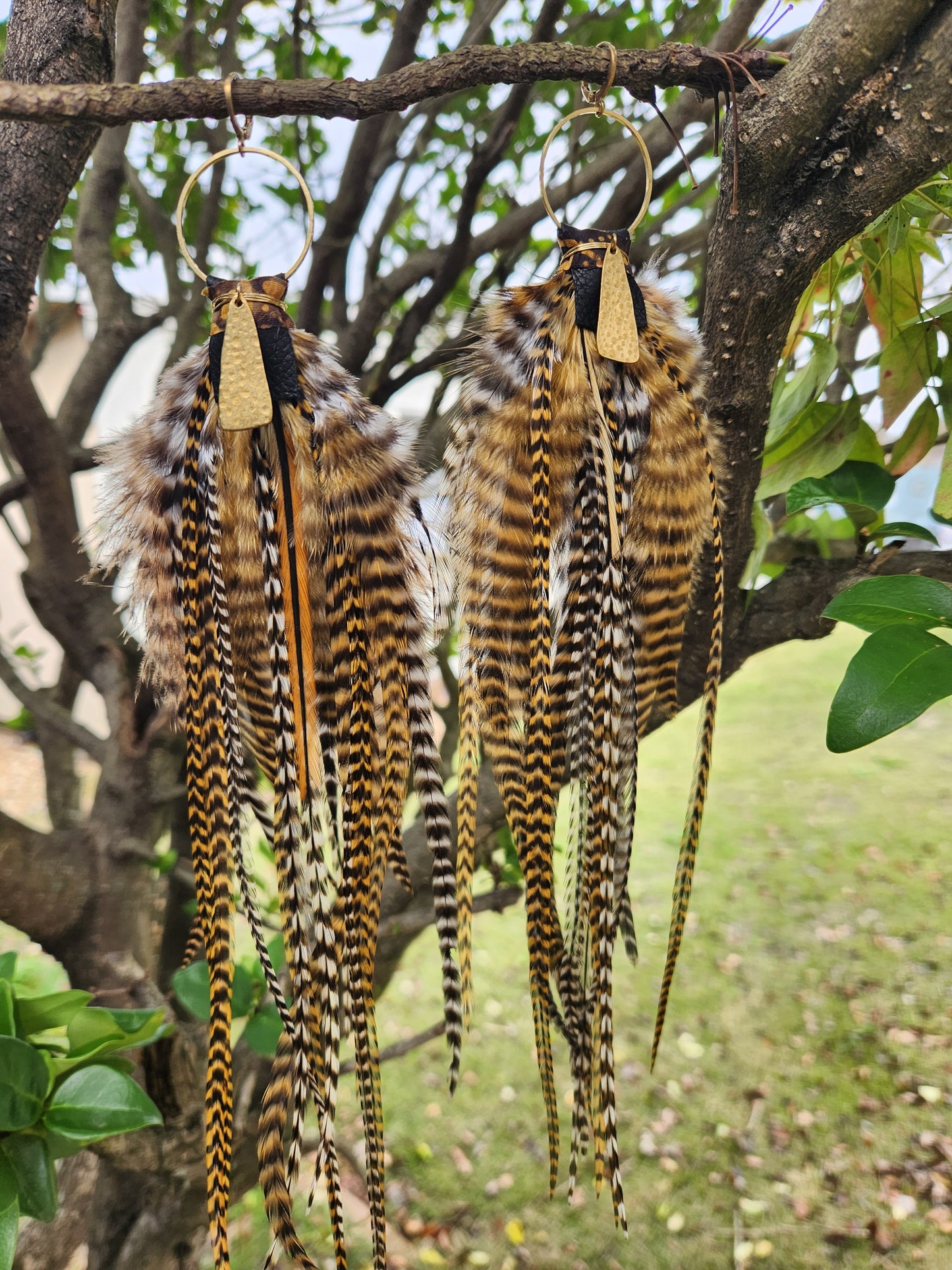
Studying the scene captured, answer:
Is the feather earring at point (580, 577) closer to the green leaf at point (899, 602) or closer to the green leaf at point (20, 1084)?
the green leaf at point (899, 602)

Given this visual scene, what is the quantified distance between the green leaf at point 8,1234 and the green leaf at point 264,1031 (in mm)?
265

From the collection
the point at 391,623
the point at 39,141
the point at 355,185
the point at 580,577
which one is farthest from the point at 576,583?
the point at 355,185

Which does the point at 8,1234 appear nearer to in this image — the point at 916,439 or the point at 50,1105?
the point at 50,1105

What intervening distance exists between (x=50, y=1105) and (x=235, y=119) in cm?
69

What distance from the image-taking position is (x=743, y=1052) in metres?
1.60

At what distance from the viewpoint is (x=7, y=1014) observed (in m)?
0.67

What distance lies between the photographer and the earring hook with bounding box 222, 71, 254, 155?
454 millimetres

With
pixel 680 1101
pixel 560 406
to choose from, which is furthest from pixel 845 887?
pixel 560 406

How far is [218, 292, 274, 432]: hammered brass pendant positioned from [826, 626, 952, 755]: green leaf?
39cm

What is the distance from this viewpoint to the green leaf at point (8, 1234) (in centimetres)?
57

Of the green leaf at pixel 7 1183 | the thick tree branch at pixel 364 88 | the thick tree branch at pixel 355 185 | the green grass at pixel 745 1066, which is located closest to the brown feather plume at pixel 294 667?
the thick tree branch at pixel 364 88

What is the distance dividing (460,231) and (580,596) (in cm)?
72

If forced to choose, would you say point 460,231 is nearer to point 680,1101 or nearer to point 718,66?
point 718,66

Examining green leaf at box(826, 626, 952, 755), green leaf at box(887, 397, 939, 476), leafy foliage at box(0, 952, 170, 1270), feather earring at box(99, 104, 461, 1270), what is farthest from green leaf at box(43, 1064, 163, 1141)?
green leaf at box(887, 397, 939, 476)
